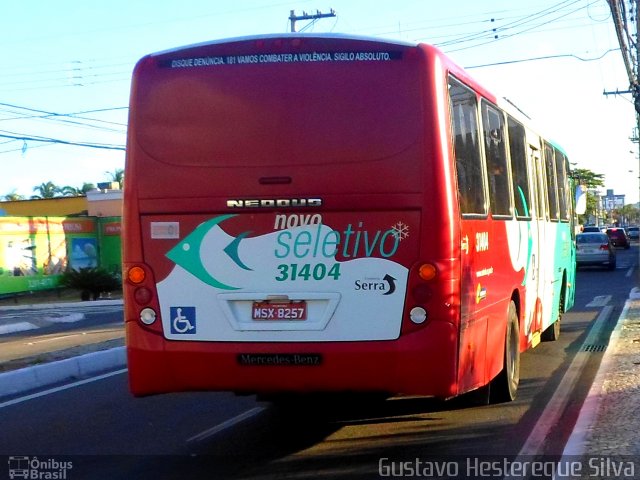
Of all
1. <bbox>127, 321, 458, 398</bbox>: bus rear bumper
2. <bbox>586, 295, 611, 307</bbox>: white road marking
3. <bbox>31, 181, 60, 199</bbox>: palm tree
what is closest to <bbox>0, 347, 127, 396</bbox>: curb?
<bbox>127, 321, 458, 398</bbox>: bus rear bumper

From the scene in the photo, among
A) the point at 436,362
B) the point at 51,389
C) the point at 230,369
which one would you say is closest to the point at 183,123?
the point at 230,369

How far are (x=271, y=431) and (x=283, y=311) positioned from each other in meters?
1.99

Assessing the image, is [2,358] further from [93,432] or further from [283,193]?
[283,193]

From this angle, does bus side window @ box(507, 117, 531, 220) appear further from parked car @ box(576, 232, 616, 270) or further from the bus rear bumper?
parked car @ box(576, 232, 616, 270)

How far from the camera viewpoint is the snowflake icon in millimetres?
6531

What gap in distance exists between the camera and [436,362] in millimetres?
6527

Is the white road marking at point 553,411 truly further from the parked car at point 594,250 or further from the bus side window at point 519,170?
the parked car at point 594,250

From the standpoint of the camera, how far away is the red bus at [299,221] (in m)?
6.55

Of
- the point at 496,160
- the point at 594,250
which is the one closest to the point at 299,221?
the point at 496,160

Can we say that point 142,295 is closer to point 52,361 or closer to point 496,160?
point 496,160

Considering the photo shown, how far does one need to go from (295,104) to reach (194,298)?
5.46 ft

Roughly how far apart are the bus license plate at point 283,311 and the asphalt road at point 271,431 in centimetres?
116

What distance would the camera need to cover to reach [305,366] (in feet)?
21.7

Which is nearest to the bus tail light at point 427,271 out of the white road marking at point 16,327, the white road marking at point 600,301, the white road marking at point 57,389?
the white road marking at point 57,389
